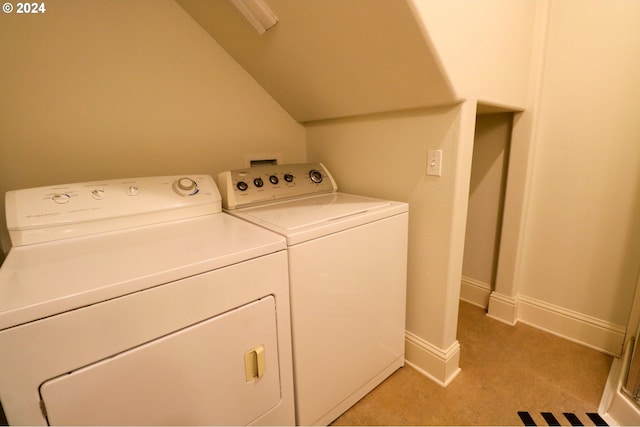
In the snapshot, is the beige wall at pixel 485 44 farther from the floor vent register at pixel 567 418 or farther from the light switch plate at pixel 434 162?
the floor vent register at pixel 567 418

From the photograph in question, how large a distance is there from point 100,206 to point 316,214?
2.77 feet

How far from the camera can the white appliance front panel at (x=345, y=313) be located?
3.55 feet

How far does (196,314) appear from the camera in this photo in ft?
2.70

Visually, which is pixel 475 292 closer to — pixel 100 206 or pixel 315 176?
pixel 315 176

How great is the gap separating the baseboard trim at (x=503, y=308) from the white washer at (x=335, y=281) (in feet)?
2.88

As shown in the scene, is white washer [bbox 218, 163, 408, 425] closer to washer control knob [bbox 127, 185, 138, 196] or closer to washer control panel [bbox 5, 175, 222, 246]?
washer control panel [bbox 5, 175, 222, 246]

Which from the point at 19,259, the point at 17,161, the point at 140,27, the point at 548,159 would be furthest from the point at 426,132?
the point at 17,161

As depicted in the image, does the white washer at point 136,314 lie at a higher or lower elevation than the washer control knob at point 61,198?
lower

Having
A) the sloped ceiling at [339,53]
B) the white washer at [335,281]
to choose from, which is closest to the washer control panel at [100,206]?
the white washer at [335,281]

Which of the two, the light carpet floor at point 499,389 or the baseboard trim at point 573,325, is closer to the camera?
the light carpet floor at point 499,389

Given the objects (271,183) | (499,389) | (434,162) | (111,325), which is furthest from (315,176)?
(499,389)

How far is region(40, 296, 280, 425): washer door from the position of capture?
0.70 m

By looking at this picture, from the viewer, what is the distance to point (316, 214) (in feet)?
4.09

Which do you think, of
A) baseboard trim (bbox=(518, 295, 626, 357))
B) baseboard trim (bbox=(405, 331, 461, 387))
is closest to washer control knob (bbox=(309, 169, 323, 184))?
baseboard trim (bbox=(405, 331, 461, 387))
